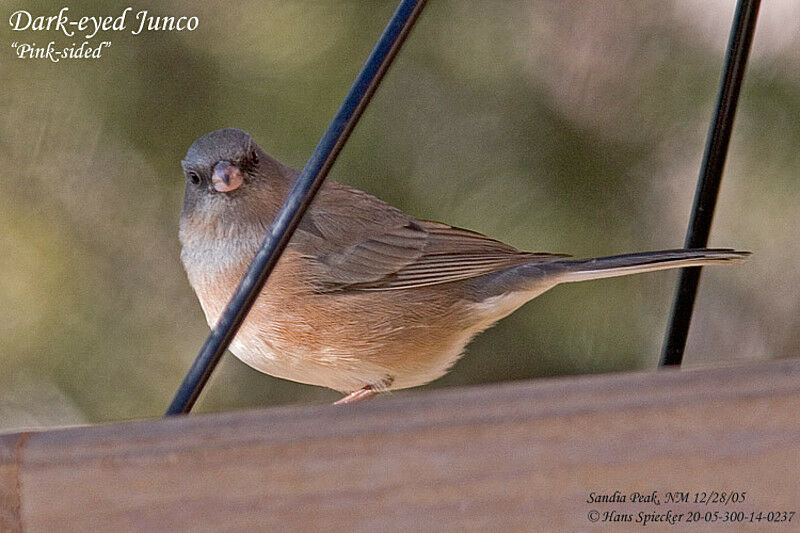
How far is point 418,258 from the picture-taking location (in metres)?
1.48

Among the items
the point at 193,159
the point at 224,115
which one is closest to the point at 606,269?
the point at 193,159

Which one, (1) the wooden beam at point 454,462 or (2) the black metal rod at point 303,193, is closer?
(1) the wooden beam at point 454,462

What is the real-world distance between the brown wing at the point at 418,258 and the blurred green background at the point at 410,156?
0.17 metres

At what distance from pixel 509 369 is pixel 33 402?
753 millimetres

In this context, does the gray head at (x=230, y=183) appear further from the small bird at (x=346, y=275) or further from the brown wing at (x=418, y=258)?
the brown wing at (x=418, y=258)

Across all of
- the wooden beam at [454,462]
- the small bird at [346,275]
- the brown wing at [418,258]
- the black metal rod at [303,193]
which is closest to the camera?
the wooden beam at [454,462]

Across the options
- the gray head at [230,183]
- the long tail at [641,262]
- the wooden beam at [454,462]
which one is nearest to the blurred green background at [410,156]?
the gray head at [230,183]

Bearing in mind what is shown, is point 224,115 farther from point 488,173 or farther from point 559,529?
point 559,529

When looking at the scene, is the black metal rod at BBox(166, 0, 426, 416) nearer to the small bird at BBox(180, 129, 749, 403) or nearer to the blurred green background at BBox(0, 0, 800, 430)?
Answer: the small bird at BBox(180, 129, 749, 403)

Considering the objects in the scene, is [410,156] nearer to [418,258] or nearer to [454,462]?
[418,258]

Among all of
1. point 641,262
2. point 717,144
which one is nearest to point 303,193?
point 717,144

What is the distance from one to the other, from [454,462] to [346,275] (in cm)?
83

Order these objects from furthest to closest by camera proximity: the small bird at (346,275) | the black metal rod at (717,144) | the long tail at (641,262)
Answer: the small bird at (346,275) → the long tail at (641,262) → the black metal rod at (717,144)

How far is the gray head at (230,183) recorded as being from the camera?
1348 mm
